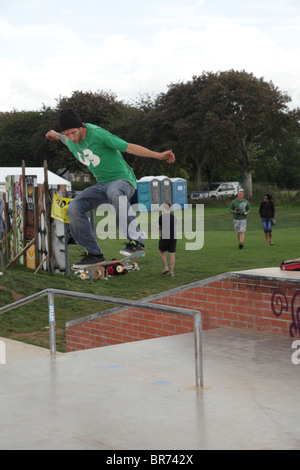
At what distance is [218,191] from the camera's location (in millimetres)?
56812

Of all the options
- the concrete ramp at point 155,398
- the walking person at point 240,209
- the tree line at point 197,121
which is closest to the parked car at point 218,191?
the tree line at point 197,121

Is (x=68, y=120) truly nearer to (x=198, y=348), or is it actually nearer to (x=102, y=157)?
(x=102, y=157)

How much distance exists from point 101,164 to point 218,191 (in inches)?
2070

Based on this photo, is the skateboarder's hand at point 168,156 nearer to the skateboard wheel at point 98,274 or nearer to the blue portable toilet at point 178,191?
the skateboard wheel at point 98,274

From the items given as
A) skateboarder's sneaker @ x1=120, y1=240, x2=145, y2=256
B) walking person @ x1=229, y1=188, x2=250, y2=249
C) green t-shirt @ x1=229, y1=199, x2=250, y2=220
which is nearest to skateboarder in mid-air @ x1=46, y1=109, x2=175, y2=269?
skateboarder's sneaker @ x1=120, y1=240, x2=145, y2=256

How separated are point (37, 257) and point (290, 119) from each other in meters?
35.8

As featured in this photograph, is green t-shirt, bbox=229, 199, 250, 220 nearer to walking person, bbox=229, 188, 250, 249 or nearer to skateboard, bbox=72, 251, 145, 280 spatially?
walking person, bbox=229, 188, 250, 249

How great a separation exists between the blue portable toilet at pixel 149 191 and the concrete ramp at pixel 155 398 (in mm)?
37963

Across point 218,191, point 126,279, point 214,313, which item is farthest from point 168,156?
point 218,191

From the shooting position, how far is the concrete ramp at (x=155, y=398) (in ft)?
15.6

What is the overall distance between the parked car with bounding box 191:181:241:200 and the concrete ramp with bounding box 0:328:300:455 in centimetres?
4719

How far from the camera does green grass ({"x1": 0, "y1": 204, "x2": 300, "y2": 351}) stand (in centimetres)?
1427
